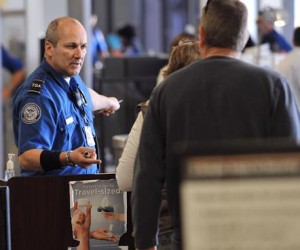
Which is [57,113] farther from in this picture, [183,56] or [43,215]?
[183,56]

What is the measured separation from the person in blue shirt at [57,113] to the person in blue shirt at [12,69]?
27.8ft

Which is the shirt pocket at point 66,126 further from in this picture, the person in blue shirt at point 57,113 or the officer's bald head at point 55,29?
the officer's bald head at point 55,29

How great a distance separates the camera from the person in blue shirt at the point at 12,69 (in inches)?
547

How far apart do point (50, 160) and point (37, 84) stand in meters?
0.42

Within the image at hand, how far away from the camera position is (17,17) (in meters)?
13.2

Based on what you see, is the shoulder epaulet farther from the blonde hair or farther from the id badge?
the blonde hair

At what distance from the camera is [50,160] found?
16.3 feet

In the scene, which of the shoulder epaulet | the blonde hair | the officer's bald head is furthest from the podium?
the officer's bald head

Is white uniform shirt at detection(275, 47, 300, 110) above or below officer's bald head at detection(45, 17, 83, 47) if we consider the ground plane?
below

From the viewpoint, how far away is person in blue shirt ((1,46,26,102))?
547 inches

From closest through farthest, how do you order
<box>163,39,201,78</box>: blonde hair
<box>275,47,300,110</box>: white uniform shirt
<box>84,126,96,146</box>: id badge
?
1. <box>163,39,201,78</box>: blonde hair
2. <box>84,126,96,146</box>: id badge
3. <box>275,47,300,110</box>: white uniform shirt

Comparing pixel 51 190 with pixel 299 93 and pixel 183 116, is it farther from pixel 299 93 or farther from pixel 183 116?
pixel 299 93

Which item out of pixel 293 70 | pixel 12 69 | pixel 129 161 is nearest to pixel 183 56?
pixel 129 161

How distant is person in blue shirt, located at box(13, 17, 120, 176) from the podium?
0.09m
